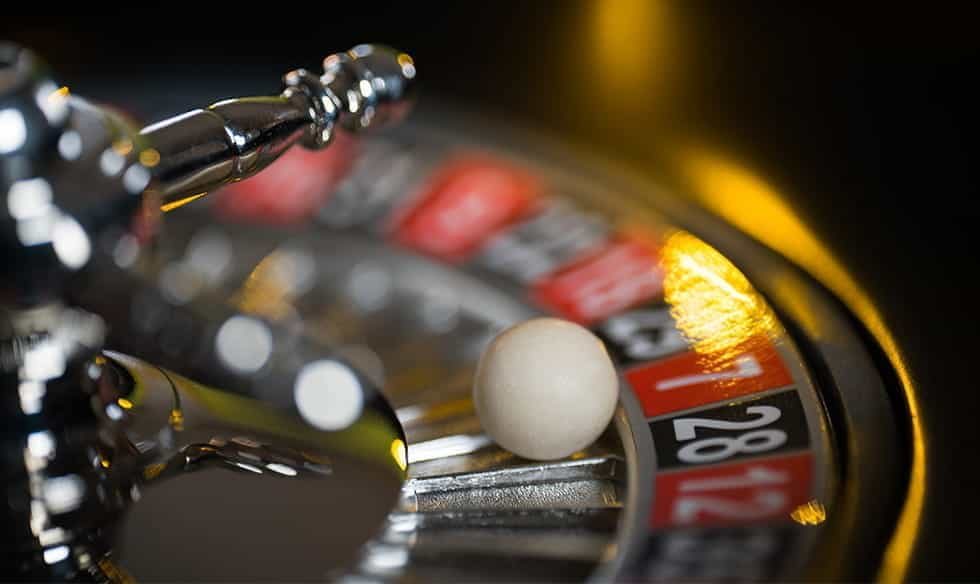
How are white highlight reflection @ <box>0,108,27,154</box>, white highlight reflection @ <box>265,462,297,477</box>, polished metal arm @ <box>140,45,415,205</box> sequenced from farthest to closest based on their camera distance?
white highlight reflection @ <box>265,462,297,477</box> → polished metal arm @ <box>140,45,415,205</box> → white highlight reflection @ <box>0,108,27,154</box>

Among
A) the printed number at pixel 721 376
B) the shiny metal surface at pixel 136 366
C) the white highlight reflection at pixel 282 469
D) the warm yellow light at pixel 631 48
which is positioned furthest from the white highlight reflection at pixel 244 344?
the warm yellow light at pixel 631 48

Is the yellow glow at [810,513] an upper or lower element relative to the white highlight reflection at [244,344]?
lower

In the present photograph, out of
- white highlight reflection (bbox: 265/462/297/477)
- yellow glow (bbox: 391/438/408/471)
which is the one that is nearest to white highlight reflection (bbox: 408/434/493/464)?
yellow glow (bbox: 391/438/408/471)

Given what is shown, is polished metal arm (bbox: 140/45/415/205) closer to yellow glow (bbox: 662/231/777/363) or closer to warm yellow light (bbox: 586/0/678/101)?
yellow glow (bbox: 662/231/777/363)

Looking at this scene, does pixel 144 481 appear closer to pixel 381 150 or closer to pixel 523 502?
pixel 523 502

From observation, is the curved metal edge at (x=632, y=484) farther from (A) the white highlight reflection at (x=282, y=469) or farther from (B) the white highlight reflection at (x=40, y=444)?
(B) the white highlight reflection at (x=40, y=444)

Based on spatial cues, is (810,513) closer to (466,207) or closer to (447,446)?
(447,446)
